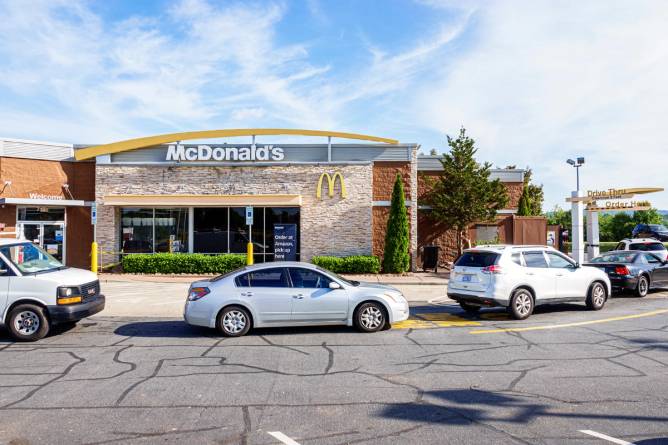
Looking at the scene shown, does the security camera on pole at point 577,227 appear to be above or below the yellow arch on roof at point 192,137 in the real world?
below

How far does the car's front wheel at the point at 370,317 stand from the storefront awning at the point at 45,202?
17612mm

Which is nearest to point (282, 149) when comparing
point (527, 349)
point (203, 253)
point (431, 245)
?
point (203, 253)

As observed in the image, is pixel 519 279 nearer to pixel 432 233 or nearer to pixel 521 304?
pixel 521 304

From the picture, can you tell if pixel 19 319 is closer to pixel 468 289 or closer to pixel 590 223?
pixel 468 289

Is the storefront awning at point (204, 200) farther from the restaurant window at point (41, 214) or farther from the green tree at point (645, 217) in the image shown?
the green tree at point (645, 217)

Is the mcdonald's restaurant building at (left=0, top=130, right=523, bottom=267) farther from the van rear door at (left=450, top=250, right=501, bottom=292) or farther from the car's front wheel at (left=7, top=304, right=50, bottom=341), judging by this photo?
the car's front wheel at (left=7, top=304, right=50, bottom=341)

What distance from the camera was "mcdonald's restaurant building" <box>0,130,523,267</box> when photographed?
22391 millimetres

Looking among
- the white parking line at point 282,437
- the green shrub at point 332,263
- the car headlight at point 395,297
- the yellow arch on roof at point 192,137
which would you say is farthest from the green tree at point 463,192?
the white parking line at point 282,437

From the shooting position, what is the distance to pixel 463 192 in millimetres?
22438

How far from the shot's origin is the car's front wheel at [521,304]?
36.3 feet

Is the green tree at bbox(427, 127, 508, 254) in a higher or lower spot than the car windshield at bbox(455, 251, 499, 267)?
higher

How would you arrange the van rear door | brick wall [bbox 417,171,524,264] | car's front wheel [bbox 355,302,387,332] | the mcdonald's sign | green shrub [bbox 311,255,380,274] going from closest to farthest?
car's front wheel [bbox 355,302,387,332]
the van rear door
green shrub [bbox 311,255,380,274]
the mcdonald's sign
brick wall [bbox 417,171,524,264]

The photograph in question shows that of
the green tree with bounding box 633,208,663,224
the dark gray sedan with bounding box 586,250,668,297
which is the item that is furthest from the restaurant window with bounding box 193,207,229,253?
the green tree with bounding box 633,208,663,224

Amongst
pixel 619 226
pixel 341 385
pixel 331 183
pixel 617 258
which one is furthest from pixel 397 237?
pixel 619 226
